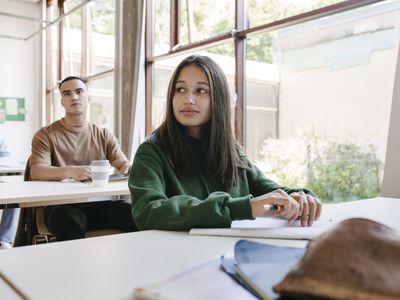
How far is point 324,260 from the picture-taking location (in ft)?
1.46

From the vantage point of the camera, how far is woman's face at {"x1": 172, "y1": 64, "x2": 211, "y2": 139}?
144 centimetres

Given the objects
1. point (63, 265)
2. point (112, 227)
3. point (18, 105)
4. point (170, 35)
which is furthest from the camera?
point (18, 105)

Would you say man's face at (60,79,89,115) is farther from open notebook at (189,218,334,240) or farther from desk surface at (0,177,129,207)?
open notebook at (189,218,334,240)

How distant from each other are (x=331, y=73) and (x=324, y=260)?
238cm

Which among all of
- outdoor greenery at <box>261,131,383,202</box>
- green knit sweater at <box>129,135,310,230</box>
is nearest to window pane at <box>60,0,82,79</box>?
outdoor greenery at <box>261,131,383,202</box>

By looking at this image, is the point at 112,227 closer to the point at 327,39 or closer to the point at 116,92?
the point at 327,39

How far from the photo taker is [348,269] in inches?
17.0

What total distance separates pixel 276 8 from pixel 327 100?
79 centimetres

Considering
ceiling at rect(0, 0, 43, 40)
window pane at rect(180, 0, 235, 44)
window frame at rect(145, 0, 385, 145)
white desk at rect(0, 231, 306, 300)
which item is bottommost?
white desk at rect(0, 231, 306, 300)

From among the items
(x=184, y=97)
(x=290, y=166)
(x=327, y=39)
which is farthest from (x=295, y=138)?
(x=184, y=97)

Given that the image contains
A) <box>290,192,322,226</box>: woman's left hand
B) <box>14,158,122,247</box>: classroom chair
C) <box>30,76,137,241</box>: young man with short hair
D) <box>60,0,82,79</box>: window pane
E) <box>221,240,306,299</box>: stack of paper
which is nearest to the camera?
<box>221,240,306,299</box>: stack of paper

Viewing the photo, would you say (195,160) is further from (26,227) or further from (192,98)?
(26,227)

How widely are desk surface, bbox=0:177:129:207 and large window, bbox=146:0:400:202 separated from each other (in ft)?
1.79

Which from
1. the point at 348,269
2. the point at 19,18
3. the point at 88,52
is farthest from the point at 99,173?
the point at 19,18
